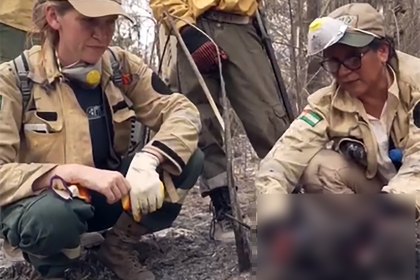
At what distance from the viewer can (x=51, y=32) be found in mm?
2850

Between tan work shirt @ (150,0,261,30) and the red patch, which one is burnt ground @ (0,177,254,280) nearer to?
the red patch

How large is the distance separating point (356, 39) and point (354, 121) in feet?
1.13

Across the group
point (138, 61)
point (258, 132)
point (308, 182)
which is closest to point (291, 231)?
point (308, 182)

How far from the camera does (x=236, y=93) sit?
361 centimetres

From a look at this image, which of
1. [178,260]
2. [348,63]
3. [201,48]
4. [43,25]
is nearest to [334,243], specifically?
[348,63]

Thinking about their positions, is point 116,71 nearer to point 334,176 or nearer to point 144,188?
point 144,188

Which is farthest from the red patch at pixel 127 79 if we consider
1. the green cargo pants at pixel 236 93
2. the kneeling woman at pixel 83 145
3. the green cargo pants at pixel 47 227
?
the green cargo pants at pixel 236 93

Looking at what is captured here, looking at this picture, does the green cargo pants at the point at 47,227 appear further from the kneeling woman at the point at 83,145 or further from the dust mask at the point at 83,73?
the dust mask at the point at 83,73

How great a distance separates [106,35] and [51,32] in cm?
24

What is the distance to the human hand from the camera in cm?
257

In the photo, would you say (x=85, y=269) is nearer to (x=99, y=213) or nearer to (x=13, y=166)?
(x=99, y=213)

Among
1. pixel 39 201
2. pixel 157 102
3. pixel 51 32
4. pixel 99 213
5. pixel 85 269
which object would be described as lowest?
pixel 85 269

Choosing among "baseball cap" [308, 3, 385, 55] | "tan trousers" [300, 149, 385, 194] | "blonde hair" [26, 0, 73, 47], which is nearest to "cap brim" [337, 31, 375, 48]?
"baseball cap" [308, 3, 385, 55]

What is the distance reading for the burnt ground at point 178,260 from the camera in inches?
122
